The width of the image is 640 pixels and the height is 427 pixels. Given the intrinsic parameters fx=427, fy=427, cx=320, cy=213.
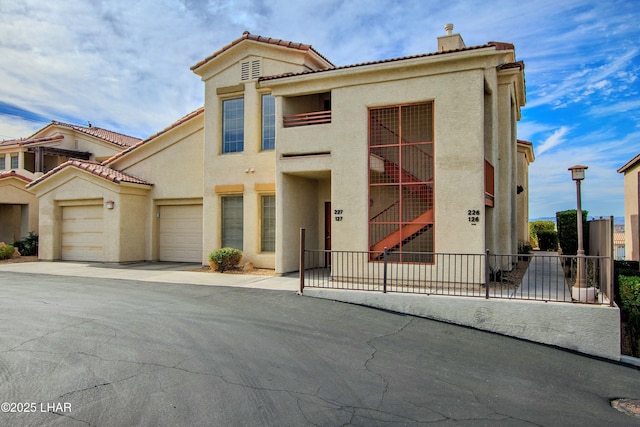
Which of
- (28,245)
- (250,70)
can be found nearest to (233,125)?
(250,70)

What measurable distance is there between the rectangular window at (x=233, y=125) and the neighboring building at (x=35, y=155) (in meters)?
12.7

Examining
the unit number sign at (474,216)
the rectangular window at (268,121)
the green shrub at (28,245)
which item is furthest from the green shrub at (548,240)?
the green shrub at (28,245)

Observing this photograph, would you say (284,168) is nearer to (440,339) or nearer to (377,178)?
(377,178)

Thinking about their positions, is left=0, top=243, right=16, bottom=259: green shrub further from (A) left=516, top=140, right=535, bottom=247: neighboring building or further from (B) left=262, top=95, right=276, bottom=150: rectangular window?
(A) left=516, top=140, right=535, bottom=247: neighboring building

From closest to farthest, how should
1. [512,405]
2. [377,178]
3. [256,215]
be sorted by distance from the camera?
[512,405]
[377,178]
[256,215]

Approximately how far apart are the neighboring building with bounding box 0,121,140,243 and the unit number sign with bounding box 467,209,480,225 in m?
22.0

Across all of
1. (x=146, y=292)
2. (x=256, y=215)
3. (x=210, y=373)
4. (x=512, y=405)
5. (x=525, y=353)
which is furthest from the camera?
(x=256, y=215)

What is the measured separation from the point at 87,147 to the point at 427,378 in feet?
89.6

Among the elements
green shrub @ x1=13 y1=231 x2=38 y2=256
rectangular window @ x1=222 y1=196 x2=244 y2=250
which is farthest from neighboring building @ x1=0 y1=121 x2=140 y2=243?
rectangular window @ x1=222 y1=196 x2=244 y2=250

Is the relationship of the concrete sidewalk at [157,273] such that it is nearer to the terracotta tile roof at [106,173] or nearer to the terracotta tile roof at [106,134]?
the terracotta tile roof at [106,173]

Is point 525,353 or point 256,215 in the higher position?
point 256,215

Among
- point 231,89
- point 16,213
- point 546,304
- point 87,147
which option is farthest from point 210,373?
point 87,147

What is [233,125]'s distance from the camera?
15930 mm

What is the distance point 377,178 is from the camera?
1290 cm
